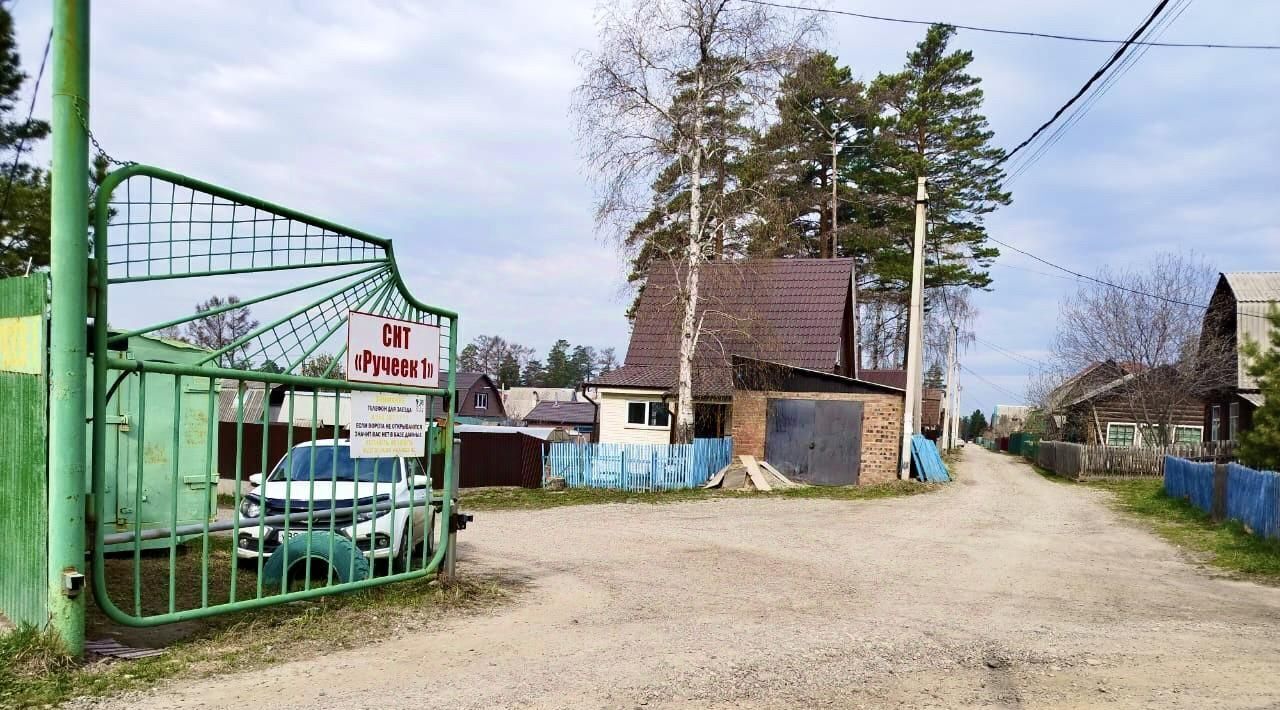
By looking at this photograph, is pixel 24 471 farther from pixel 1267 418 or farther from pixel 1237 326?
pixel 1237 326

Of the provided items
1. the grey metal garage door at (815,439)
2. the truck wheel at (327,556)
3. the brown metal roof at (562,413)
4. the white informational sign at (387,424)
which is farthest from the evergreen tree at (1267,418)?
the brown metal roof at (562,413)

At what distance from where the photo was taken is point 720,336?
2277cm

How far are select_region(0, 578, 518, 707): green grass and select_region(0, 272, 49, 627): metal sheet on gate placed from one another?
0.38 m

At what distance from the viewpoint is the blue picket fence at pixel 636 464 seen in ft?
71.4

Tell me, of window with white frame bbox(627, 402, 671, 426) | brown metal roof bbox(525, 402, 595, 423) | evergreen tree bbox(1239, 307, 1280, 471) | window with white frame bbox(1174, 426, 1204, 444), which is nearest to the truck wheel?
evergreen tree bbox(1239, 307, 1280, 471)

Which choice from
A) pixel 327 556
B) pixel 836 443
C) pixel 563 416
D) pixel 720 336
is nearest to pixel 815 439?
pixel 836 443

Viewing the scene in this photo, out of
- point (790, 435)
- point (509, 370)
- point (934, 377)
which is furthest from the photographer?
point (509, 370)

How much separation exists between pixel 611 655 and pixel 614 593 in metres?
2.41

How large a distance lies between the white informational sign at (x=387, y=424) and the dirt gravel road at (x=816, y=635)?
1585mm

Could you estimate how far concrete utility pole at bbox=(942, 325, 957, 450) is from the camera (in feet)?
172

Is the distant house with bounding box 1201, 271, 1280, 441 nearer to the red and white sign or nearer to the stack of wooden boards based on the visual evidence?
the stack of wooden boards

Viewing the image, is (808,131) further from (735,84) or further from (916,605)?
(916,605)

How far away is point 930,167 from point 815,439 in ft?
79.0

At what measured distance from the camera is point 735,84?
2108 centimetres
